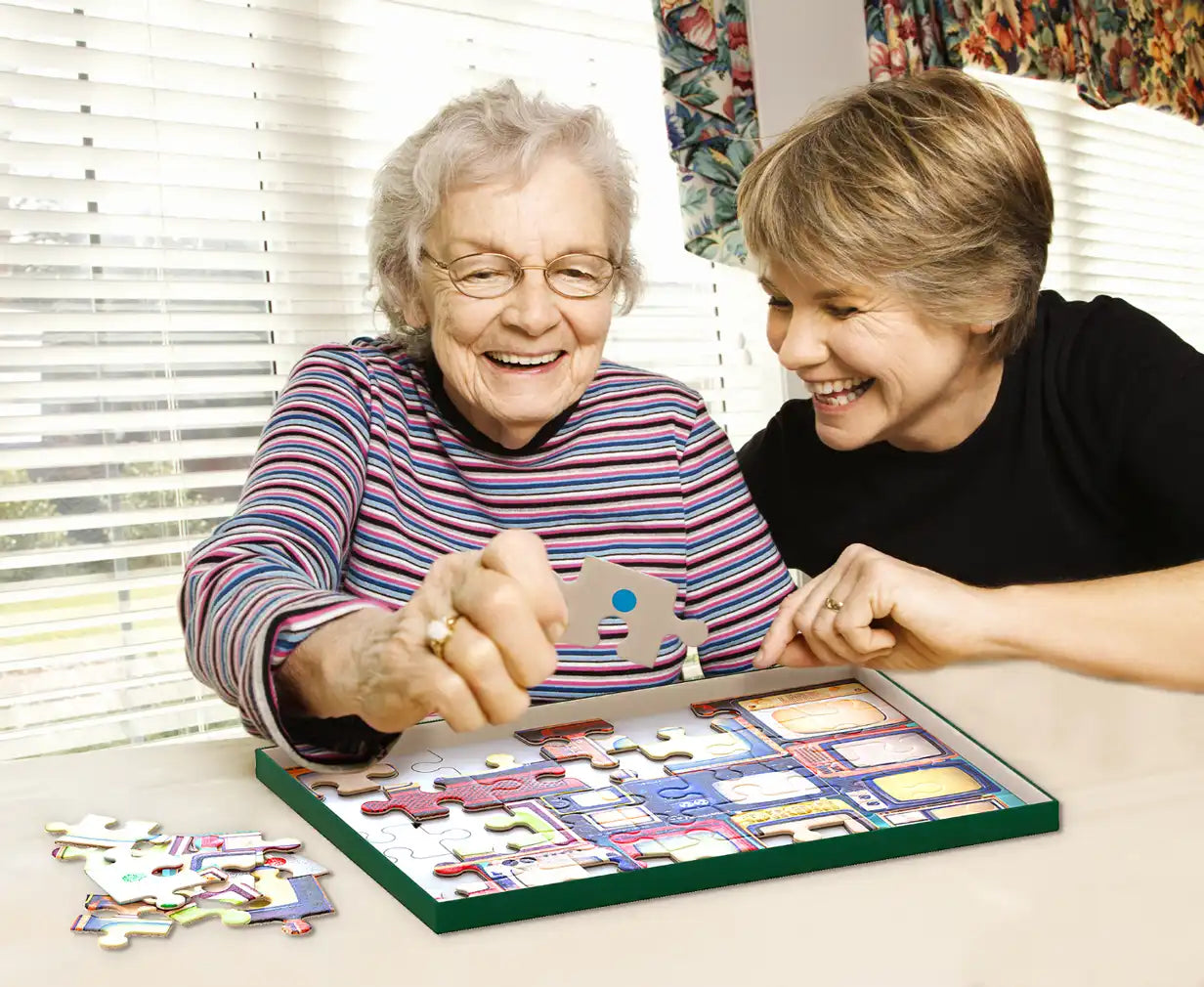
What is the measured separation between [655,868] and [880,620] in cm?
53

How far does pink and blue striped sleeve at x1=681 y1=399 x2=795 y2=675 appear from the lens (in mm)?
1527

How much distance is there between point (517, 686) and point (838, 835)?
0.24 meters

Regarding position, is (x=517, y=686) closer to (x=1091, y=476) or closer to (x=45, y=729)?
(x=1091, y=476)

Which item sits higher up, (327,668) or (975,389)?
(975,389)

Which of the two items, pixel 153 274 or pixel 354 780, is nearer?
pixel 354 780

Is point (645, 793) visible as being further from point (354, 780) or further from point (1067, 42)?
point (1067, 42)

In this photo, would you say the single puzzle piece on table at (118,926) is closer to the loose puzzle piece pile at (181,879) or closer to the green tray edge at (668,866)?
the loose puzzle piece pile at (181,879)

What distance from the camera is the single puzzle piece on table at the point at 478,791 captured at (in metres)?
0.87

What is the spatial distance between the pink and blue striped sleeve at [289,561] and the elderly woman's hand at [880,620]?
0.43m

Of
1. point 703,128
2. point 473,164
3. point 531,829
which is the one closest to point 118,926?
point 531,829

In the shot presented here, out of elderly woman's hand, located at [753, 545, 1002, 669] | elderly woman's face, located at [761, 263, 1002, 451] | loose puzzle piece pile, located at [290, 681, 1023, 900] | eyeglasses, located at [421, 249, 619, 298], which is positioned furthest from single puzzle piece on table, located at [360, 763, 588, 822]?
elderly woman's face, located at [761, 263, 1002, 451]

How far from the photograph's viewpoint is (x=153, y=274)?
2.51 m

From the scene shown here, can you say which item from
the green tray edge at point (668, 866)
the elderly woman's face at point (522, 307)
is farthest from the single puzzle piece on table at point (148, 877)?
the elderly woman's face at point (522, 307)

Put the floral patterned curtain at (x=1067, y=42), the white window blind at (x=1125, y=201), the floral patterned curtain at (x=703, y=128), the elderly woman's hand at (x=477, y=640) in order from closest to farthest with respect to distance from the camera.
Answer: the elderly woman's hand at (x=477, y=640) < the floral patterned curtain at (x=703, y=128) < the floral patterned curtain at (x=1067, y=42) < the white window blind at (x=1125, y=201)
